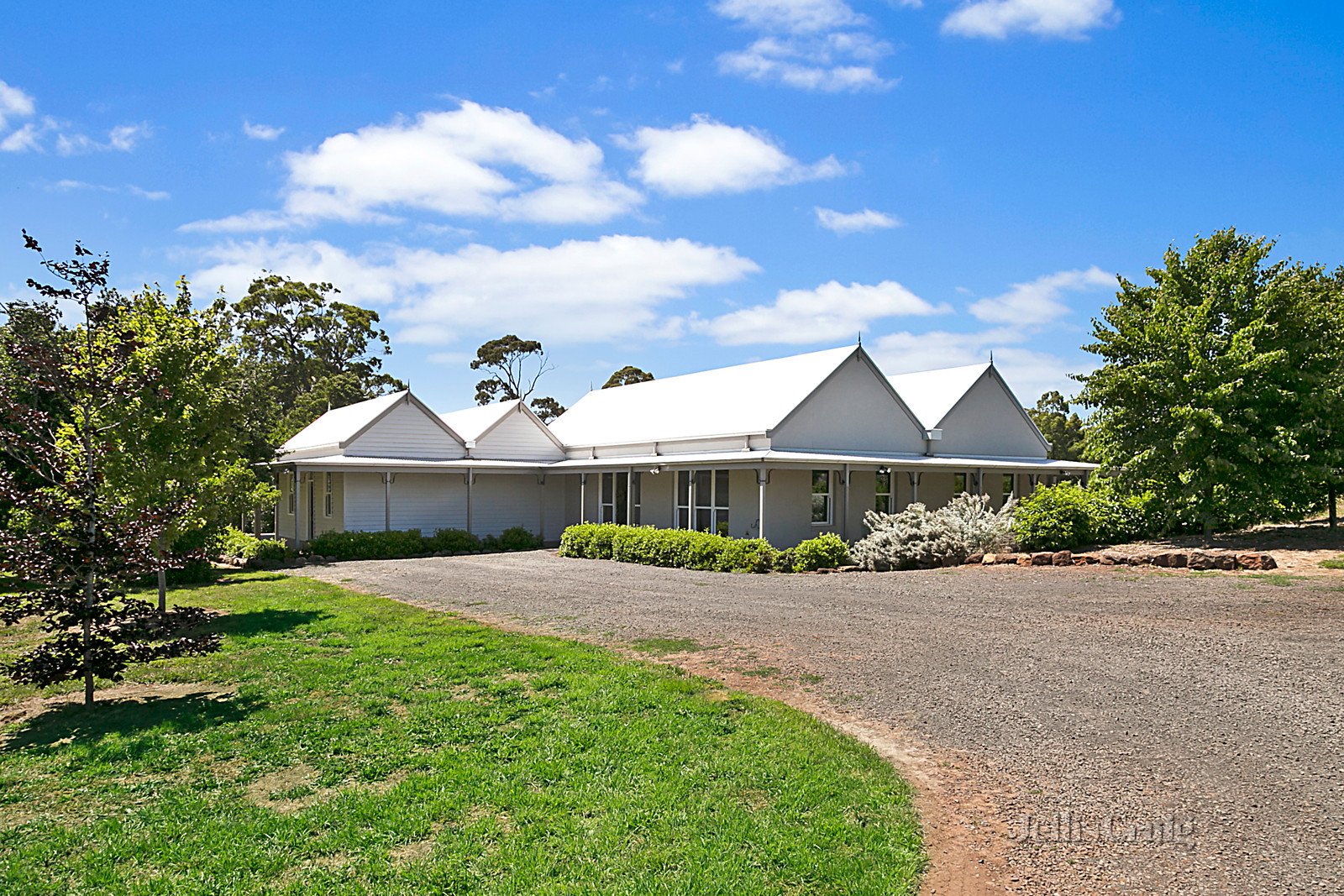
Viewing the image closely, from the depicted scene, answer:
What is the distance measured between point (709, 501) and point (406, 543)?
9069mm

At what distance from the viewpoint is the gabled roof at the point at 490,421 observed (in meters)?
31.0

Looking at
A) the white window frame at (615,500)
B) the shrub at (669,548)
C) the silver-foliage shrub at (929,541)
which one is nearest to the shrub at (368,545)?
the shrub at (669,548)

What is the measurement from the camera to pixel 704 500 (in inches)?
1013

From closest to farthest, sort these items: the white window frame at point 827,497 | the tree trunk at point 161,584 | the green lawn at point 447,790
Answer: the green lawn at point 447,790
the tree trunk at point 161,584
the white window frame at point 827,497

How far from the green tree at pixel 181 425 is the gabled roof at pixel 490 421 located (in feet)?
54.3

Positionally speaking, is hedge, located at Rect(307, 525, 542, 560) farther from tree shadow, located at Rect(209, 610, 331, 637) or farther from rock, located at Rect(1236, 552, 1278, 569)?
rock, located at Rect(1236, 552, 1278, 569)

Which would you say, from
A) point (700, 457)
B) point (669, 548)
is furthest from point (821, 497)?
point (669, 548)

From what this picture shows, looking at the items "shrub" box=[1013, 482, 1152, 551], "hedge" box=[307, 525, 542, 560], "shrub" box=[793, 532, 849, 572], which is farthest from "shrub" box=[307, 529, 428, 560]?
"shrub" box=[1013, 482, 1152, 551]

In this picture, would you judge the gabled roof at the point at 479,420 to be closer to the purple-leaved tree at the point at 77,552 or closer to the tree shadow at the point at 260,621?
the tree shadow at the point at 260,621

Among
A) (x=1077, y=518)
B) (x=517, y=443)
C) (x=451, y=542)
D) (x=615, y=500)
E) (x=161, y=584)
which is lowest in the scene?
(x=451, y=542)

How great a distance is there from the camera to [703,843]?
4863 millimetres

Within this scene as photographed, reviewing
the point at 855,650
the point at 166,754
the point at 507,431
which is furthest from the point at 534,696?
the point at 507,431

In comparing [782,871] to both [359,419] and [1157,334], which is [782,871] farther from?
[359,419]

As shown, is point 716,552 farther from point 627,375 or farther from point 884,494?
point 627,375
